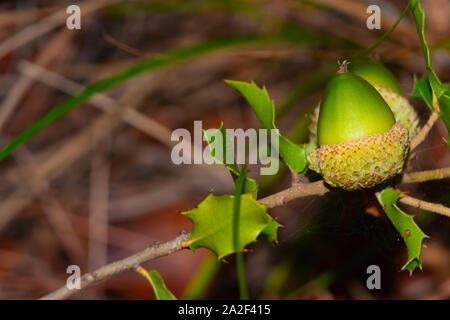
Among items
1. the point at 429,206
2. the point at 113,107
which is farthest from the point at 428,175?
the point at 113,107

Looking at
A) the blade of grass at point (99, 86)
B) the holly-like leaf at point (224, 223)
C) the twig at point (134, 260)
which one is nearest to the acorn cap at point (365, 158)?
the holly-like leaf at point (224, 223)

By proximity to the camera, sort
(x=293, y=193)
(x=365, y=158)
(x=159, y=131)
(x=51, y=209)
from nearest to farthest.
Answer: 1. (x=365, y=158)
2. (x=293, y=193)
3. (x=159, y=131)
4. (x=51, y=209)

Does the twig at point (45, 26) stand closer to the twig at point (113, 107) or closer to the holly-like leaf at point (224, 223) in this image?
the twig at point (113, 107)

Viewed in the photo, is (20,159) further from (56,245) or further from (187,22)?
(187,22)

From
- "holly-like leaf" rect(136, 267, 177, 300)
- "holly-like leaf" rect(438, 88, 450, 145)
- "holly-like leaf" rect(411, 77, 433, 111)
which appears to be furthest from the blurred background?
"holly-like leaf" rect(438, 88, 450, 145)

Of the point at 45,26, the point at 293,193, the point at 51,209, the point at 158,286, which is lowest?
the point at 158,286

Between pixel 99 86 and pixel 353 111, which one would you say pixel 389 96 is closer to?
pixel 353 111
